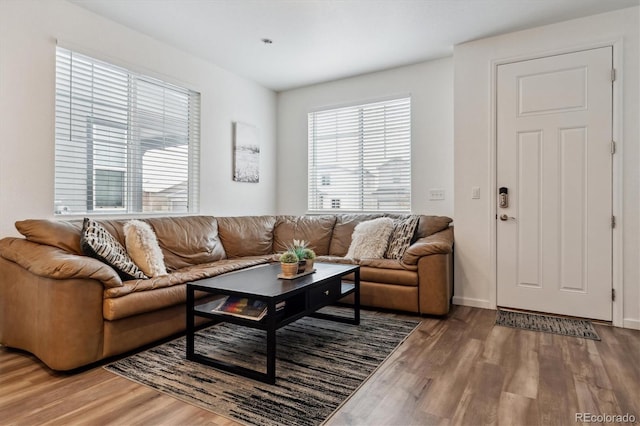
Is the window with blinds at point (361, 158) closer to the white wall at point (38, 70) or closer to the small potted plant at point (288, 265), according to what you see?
the white wall at point (38, 70)

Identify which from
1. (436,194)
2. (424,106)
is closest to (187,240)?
(436,194)

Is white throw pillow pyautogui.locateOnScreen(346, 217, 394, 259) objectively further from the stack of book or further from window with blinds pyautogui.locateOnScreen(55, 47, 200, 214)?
window with blinds pyautogui.locateOnScreen(55, 47, 200, 214)

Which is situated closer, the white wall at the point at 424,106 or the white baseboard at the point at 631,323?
the white baseboard at the point at 631,323

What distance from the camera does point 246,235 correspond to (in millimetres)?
4180

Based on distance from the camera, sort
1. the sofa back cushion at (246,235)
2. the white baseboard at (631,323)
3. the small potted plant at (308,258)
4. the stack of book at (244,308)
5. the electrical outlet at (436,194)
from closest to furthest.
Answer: the stack of book at (244,308) → the small potted plant at (308,258) → the white baseboard at (631,323) → the sofa back cushion at (246,235) → the electrical outlet at (436,194)

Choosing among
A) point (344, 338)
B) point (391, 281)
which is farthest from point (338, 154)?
point (344, 338)

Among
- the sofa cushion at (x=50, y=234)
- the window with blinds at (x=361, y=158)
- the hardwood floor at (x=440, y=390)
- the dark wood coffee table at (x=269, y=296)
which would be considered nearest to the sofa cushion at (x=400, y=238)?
the window with blinds at (x=361, y=158)

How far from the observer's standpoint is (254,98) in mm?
4891

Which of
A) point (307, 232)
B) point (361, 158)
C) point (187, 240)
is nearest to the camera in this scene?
point (187, 240)

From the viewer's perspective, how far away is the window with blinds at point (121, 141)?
9.84 feet

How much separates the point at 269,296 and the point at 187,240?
1803 mm

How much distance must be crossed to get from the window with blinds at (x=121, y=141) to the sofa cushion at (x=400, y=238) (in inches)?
85.8

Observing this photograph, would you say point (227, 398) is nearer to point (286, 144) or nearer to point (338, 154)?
point (338, 154)

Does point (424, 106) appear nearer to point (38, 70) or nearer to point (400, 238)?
point (400, 238)
